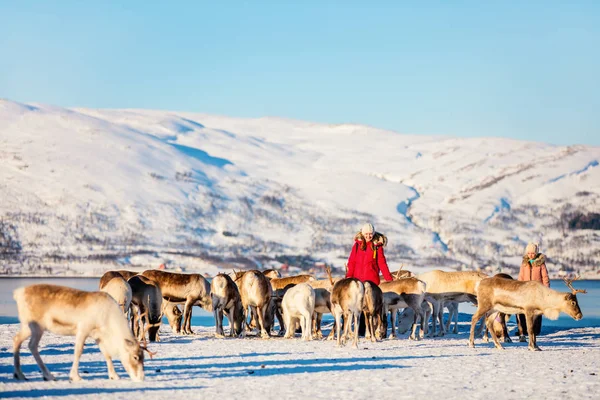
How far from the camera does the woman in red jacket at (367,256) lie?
21.1m

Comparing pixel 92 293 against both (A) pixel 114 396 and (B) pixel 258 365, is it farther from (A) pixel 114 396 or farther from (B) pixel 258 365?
(B) pixel 258 365

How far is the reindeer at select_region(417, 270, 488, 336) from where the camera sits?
23.0 metres

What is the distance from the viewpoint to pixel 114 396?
1131 centimetres

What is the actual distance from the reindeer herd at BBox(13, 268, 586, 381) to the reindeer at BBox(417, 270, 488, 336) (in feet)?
0.09

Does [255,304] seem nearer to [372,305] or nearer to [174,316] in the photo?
[174,316]

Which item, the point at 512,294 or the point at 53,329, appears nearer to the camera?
the point at 53,329

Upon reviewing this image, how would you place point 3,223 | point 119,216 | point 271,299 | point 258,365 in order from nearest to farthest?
1. point 258,365
2. point 271,299
3. point 3,223
4. point 119,216

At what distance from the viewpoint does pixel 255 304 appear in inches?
848

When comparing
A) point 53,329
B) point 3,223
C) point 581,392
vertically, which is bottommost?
point 581,392

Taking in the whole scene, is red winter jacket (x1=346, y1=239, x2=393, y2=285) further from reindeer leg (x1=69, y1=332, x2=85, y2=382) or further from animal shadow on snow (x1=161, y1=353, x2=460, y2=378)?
reindeer leg (x1=69, y1=332, x2=85, y2=382)

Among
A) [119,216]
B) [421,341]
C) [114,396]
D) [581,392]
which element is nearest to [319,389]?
[114,396]

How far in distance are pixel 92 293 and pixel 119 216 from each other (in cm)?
17694

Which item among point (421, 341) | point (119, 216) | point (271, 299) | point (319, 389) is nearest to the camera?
point (319, 389)

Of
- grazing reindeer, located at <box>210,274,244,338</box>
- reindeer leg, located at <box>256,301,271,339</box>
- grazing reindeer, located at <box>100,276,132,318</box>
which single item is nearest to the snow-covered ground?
reindeer leg, located at <box>256,301,271,339</box>
